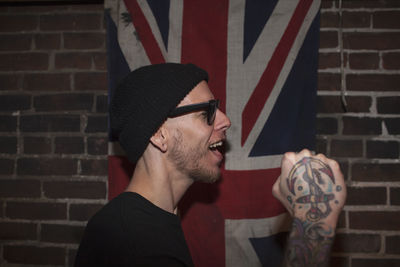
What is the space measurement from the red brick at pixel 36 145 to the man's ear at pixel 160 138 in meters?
0.83

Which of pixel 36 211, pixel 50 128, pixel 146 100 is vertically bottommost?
pixel 36 211

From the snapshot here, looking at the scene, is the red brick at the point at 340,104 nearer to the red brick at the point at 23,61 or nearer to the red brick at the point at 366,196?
the red brick at the point at 366,196

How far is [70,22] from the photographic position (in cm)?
156

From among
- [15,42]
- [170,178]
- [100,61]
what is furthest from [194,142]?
[15,42]

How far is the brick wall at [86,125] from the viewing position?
1.46m

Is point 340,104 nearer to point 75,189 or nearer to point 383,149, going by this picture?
point 383,149

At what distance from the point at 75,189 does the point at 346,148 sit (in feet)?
4.85

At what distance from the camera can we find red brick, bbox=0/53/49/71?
61.9 inches

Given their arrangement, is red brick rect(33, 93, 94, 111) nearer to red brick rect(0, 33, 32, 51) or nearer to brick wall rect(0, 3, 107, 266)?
brick wall rect(0, 3, 107, 266)

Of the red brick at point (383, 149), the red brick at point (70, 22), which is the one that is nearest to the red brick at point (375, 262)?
the red brick at point (383, 149)

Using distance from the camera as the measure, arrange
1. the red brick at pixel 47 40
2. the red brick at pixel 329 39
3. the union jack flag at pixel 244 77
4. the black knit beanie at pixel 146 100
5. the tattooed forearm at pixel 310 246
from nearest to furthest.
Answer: the tattooed forearm at pixel 310 246 < the black knit beanie at pixel 146 100 < the union jack flag at pixel 244 77 < the red brick at pixel 329 39 < the red brick at pixel 47 40

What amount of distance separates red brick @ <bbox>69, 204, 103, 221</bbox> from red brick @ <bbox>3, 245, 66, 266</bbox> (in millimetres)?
200

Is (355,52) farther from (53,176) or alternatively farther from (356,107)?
(53,176)

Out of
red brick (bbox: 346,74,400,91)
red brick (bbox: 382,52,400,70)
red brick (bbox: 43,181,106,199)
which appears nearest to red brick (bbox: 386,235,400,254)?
red brick (bbox: 346,74,400,91)
